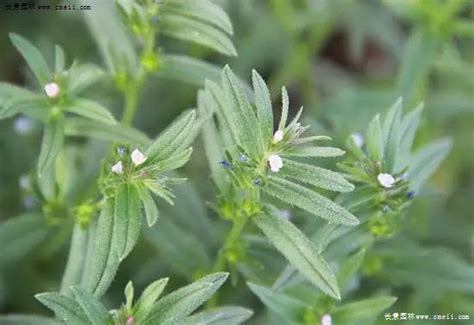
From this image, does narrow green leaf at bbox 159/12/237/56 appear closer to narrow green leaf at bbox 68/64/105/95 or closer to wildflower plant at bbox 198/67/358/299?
narrow green leaf at bbox 68/64/105/95

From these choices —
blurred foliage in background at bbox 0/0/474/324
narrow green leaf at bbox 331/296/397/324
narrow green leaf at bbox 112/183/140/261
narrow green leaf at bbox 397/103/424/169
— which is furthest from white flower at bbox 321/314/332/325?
narrow green leaf at bbox 112/183/140/261

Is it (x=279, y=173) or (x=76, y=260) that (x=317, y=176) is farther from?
→ (x=76, y=260)

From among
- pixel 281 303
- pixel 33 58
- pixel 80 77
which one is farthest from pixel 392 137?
pixel 33 58

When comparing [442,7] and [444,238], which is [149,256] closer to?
[444,238]

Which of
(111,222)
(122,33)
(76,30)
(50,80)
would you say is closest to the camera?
(111,222)

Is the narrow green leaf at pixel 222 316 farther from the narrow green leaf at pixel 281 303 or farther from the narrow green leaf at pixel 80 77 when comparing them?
the narrow green leaf at pixel 80 77

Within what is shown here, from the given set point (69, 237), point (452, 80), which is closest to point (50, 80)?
point (69, 237)
